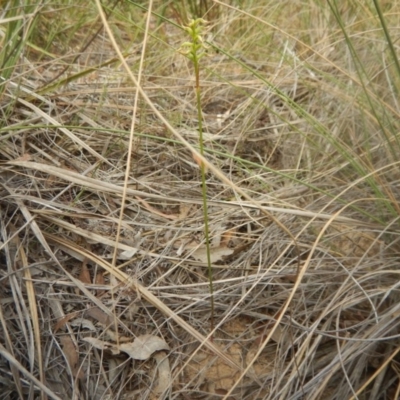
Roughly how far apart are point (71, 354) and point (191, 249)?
1.18 ft

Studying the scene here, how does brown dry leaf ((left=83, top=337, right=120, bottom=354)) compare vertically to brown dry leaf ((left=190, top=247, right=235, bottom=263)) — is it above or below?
below

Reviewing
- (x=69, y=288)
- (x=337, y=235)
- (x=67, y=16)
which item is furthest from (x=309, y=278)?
(x=67, y=16)

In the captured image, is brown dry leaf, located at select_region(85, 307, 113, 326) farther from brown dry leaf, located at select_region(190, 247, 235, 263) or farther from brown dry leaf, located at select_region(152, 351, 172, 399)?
brown dry leaf, located at select_region(190, 247, 235, 263)

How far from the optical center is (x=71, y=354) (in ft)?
4.51

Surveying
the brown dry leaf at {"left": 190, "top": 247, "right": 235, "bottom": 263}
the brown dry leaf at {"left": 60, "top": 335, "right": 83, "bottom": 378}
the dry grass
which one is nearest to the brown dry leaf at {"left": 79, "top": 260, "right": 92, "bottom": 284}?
the dry grass

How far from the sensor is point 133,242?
5.03ft

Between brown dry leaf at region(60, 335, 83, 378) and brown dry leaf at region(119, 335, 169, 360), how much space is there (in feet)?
0.32

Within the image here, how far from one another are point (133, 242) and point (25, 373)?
1.28 ft

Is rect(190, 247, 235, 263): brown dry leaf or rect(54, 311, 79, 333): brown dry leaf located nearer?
rect(54, 311, 79, 333): brown dry leaf

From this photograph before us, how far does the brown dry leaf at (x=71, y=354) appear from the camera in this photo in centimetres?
136

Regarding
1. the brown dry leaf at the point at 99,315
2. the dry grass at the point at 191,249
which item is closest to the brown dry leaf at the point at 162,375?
the dry grass at the point at 191,249

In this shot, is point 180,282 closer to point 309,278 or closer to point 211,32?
point 309,278

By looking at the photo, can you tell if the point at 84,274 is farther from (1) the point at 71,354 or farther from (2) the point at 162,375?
(2) the point at 162,375

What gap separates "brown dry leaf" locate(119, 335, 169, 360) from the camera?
1.38 m
